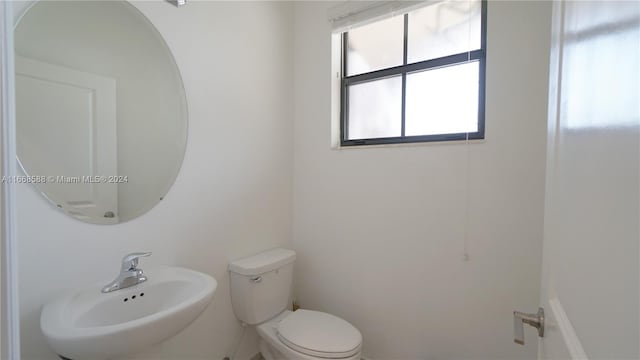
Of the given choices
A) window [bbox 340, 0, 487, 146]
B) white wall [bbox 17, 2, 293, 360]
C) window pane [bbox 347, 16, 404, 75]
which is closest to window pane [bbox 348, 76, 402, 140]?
window [bbox 340, 0, 487, 146]

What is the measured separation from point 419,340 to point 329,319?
0.50 meters

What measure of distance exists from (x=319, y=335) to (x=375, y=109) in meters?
1.31

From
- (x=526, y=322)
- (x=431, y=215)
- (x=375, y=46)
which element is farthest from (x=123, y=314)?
(x=375, y=46)

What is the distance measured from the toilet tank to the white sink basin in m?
0.36

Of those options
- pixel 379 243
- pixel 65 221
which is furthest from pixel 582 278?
pixel 65 221

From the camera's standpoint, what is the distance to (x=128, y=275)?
100 cm

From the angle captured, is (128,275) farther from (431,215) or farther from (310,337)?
(431,215)

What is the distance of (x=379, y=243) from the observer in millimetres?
1555

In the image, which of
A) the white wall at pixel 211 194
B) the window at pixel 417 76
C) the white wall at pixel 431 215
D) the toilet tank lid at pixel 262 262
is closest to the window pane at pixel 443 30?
the window at pixel 417 76

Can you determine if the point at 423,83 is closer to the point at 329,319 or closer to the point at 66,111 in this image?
the point at 329,319

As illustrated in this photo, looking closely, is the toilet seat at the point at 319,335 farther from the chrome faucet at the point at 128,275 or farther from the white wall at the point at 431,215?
the chrome faucet at the point at 128,275

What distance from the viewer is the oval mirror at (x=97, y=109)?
879mm

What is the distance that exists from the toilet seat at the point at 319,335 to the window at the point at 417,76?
1040mm

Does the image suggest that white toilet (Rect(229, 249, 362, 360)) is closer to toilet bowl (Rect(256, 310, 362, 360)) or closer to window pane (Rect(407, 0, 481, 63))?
toilet bowl (Rect(256, 310, 362, 360))
